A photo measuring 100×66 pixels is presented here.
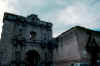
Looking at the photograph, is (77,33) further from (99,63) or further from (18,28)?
(18,28)

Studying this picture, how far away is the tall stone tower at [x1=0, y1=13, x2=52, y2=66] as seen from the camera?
1686 cm

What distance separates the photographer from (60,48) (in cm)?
1945

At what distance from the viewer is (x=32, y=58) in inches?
776

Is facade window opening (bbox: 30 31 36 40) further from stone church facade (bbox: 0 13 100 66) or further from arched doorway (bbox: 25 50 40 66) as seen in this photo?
arched doorway (bbox: 25 50 40 66)

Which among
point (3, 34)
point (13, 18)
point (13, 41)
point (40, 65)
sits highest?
point (13, 18)

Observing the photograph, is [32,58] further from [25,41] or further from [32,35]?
[32,35]

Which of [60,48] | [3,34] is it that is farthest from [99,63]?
[3,34]

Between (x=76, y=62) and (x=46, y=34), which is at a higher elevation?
(x=46, y=34)

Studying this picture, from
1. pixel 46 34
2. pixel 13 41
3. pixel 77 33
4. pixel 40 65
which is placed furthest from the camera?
pixel 46 34

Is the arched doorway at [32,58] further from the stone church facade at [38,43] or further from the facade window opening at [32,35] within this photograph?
the facade window opening at [32,35]

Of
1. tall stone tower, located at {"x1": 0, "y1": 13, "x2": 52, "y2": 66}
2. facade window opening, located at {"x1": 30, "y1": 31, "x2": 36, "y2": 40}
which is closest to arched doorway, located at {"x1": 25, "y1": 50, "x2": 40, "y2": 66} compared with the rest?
tall stone tower, located at {"x1": 0, "y1": 13, "x2": 52, "y2": 66}

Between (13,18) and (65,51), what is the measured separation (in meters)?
10.1

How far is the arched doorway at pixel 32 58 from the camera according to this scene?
1909 cm

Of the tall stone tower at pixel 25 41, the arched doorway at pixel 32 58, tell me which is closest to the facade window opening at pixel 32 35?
the tall stone tower at pixel 25 41
